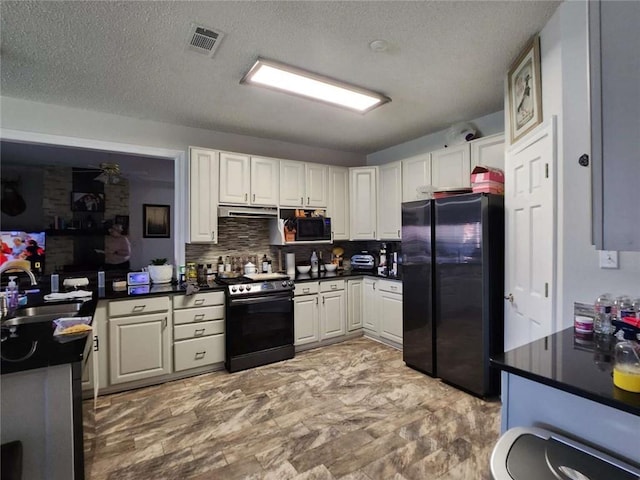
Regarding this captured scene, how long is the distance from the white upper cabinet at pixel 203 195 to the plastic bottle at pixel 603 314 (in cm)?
317

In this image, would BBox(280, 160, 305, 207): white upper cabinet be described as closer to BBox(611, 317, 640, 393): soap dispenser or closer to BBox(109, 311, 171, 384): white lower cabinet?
BBox(109, 311, 171, 384): white lower cabinet

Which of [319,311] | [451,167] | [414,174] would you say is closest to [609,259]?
[451,167]

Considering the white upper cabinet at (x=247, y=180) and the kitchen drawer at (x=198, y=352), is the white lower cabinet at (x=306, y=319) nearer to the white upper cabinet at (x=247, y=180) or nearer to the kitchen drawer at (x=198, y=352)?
the kitchen drawer at (x=198, y=352)

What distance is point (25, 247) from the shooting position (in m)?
4.44

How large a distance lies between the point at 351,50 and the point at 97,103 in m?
2.37

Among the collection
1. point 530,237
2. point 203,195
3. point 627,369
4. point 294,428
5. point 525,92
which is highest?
point 525,92

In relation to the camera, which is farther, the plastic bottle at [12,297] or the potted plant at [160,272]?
the potted plant at [160,272]

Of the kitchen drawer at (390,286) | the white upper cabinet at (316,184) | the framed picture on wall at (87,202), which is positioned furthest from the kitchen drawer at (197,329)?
the framed picture on wall at (87,202)

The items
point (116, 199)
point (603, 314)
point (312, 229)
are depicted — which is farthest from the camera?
point (116, 199)

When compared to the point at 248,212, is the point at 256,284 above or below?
below

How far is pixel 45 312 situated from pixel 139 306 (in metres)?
0.65

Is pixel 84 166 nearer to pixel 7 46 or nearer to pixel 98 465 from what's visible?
pixel 7 46

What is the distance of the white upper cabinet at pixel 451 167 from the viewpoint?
3.24m

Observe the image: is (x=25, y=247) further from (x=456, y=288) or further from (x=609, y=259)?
(x=609, y=259)
